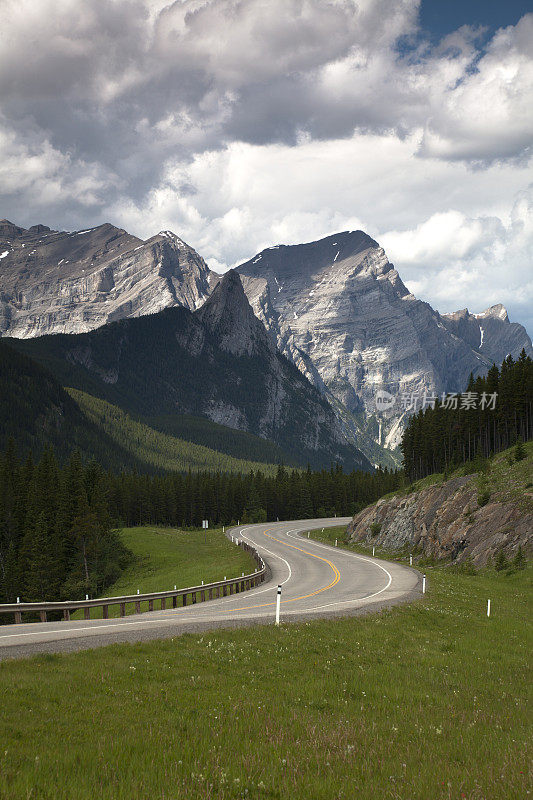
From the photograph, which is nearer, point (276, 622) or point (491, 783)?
point (491, 783)

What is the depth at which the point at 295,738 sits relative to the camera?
8211 millimetres

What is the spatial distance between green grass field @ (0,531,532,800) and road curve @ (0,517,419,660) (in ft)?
8.74

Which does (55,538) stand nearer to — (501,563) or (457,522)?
(457,522)

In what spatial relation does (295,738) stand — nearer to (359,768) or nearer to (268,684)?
(359,768)

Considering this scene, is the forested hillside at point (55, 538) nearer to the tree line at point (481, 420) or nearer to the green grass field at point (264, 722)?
the green grass field at point (264, 722)

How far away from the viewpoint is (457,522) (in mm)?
53125

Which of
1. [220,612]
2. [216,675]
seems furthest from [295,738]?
[220,612]

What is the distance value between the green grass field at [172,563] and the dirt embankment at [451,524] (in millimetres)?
20145

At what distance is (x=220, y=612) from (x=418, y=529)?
44.4m

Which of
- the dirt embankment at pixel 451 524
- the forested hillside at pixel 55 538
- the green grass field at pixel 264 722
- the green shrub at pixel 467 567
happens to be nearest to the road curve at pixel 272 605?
the green grass field at pixel 264 722

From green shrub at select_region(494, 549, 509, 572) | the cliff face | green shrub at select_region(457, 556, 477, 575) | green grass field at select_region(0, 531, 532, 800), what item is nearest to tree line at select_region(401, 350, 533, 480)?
the cliff face

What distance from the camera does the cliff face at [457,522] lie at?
4469cm

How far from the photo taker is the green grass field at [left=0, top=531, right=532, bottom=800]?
650 centimetres

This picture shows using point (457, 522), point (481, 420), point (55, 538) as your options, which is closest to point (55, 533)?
point (55, 538)
